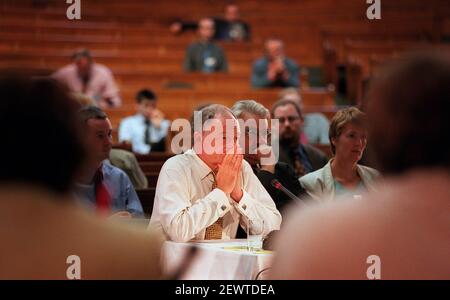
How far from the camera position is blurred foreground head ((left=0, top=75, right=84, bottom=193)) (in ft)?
4.92

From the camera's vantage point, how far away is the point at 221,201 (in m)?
3.92

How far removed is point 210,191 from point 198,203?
244mm

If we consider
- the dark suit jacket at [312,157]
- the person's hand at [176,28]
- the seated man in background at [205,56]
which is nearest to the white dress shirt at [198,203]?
the dark suit jacket at [312,157]

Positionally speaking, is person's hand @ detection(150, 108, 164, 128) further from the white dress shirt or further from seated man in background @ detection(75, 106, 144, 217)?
the white dress shirt

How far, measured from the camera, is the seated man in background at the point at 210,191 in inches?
152

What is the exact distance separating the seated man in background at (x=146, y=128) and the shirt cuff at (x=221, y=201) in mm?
5096

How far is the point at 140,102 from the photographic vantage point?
9438 millimetres

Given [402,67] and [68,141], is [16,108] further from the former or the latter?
[402,67]

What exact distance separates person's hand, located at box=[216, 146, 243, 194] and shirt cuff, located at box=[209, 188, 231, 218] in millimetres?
68

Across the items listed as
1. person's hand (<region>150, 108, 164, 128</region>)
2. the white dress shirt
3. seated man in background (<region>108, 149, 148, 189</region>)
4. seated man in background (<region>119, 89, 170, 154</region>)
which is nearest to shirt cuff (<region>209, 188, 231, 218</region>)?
the white dress shirt

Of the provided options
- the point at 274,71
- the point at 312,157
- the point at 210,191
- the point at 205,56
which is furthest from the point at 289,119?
the point at 205,56

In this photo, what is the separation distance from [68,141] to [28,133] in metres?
0.07
